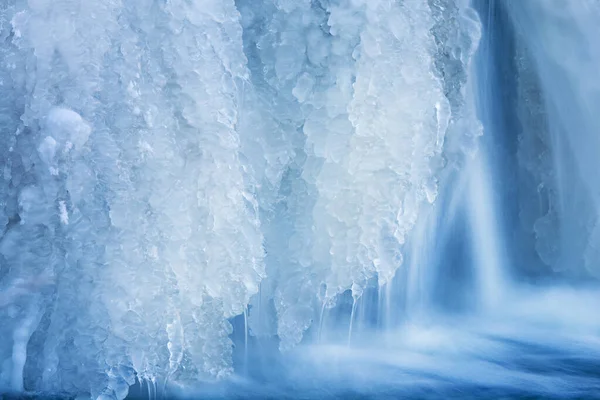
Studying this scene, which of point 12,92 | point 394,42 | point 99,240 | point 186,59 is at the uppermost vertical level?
point 394,42

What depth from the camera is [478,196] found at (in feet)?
16.1

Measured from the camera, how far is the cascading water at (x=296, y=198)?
10.7 feet

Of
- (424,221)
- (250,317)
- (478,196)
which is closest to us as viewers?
(250,317)

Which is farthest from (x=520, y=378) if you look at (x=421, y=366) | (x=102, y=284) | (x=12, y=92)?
(x=12, y=92)

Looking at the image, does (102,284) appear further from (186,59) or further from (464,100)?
(464,100)

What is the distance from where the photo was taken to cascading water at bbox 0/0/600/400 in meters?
3.28

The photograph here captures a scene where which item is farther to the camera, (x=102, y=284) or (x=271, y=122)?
(x=271, y=122)

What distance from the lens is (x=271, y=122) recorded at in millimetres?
3984

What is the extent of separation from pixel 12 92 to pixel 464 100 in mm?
2452

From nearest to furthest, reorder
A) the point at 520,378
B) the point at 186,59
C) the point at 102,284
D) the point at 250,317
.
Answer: the point at 102,284
the point at 186,59
the point at 520,378
the point at 250,317

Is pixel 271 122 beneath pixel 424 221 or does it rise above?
above

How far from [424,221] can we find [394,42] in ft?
3.90

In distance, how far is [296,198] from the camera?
4.04 metres

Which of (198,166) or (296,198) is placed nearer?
(198,166)
